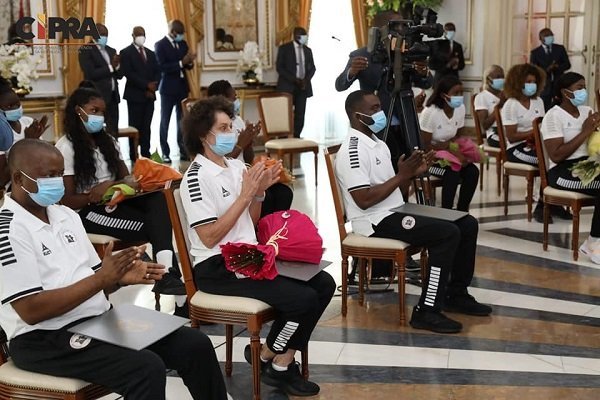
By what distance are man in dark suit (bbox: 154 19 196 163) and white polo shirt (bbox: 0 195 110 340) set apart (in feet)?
25.0

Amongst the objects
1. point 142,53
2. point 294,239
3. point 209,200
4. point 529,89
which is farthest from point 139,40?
point 294,239

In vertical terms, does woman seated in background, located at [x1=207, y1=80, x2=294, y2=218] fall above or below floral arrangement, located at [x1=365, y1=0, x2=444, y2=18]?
below

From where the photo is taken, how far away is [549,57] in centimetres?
1133

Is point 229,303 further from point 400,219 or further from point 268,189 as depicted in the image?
point 268,189

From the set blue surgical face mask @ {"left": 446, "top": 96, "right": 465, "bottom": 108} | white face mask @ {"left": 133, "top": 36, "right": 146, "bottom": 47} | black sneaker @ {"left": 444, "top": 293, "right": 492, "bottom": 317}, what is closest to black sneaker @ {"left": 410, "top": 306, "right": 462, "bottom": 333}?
black sneaker @ {"left": 444, "top": 293, "right": 492, "bottom": 317}

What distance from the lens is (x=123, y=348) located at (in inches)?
108

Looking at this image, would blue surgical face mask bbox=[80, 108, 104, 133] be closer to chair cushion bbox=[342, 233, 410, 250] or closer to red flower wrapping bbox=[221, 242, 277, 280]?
chair cushion bbox=[342, 233, 410, 250]

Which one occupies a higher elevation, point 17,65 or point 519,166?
point 17,65

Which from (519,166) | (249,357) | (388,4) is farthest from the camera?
(388,4)

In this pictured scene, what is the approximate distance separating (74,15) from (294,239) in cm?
734

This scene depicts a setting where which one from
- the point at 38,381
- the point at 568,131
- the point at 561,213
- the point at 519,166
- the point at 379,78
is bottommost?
the point at 561,213

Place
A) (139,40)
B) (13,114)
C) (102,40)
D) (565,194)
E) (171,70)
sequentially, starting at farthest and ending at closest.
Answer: (171,70)
(139,40)
(102,40)
(565,194)
(13,114)

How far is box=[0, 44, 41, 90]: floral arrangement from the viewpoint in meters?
8.80

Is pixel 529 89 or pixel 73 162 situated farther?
pixel 529 89
